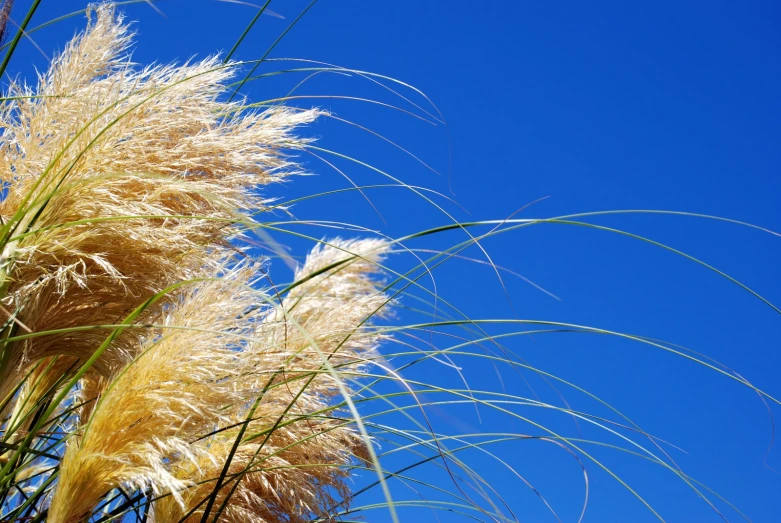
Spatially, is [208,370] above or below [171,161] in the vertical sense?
below

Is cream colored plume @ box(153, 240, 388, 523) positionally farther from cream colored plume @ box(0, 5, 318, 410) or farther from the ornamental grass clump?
cream colored plume @ box(0, 5, 318, 410)

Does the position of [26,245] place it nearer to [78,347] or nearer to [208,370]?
[78,347]

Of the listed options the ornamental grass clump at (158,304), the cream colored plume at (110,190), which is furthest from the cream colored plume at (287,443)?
the cream colored plume at (110,190)

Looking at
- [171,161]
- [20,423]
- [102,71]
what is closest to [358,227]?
[171,161]

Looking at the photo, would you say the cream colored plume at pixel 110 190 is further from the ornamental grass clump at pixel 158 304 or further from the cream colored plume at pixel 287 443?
the cream colored plume at pixel 287 443

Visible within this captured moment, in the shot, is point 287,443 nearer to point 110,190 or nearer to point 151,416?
point 151,416

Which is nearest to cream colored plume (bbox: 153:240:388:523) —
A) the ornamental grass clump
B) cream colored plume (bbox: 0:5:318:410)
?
the ornamental grass clump

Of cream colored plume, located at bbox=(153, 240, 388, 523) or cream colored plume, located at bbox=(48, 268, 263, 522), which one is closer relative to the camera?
cream colored plume, located at bbox=(48, 268, 263, 522)

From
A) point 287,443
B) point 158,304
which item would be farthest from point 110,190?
point 287,443

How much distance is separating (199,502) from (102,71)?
2.98 feet

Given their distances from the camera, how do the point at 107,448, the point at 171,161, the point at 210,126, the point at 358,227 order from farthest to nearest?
1. the point at 358,227
2. the point at 210,126
3. the point at 171,161
4. the point at 107,448

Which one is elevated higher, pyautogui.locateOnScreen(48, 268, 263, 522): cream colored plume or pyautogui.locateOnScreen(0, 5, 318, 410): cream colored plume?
pyautogui.locateOnScreen(0, 5, 318, 410): cream colored plume

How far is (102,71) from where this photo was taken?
5.24 feet

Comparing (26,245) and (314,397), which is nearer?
(26,245)
